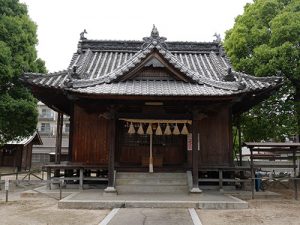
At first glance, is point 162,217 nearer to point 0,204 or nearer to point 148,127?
point 148,127

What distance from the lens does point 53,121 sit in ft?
232

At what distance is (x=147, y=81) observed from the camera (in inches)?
656

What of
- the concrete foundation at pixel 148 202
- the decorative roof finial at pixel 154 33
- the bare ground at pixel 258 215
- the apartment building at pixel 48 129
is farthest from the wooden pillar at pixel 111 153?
the apartment building at pixel 48 129

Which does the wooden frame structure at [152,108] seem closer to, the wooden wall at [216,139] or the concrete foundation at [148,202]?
the wooden wall at [216,139]

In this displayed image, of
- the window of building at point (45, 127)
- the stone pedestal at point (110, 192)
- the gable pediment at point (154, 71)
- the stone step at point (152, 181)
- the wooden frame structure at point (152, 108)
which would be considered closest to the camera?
the stone pedestal at point (110, 192)

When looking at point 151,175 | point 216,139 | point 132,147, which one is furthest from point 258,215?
point 132,147

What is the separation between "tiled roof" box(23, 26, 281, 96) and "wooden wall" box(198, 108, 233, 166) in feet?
6.50

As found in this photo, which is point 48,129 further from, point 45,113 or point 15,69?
point 15,69

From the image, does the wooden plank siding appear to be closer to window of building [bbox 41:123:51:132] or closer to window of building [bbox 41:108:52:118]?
window of building [bbox 41:123:51:132]

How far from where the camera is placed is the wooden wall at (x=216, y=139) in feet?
55.3

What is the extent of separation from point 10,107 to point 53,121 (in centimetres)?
5303

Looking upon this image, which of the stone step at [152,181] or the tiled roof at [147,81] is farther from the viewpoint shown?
the stone step at [152,181]

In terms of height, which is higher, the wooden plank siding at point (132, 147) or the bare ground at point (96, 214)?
the wooden plank siding at point (132, 147)

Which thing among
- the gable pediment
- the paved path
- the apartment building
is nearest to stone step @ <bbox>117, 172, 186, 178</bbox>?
the paved path
